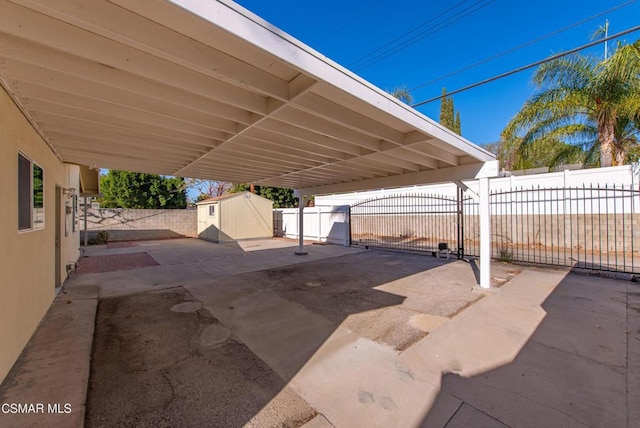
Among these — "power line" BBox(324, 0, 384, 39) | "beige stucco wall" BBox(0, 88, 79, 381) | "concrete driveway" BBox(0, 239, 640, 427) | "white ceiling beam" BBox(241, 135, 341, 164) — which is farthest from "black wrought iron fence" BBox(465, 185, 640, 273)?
"beige stucco wall" BBox(0, 88, 79, 381)

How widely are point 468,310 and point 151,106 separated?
5257 mm

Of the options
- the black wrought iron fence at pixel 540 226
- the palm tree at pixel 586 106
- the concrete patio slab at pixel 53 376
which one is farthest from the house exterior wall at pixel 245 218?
the palm tree at pixel 586 106

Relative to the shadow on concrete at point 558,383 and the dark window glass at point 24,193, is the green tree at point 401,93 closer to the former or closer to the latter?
the shadow on concrete at point 558,383

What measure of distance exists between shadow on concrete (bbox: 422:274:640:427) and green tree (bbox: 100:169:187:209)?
21717 mm

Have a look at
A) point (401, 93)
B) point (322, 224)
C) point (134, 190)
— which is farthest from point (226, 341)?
point (134, 190)

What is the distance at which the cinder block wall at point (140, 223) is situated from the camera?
14945 millimetres

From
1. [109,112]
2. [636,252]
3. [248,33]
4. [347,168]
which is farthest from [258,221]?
[636,252]

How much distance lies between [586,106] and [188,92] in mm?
12174

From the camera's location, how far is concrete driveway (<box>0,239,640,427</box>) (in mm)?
2133

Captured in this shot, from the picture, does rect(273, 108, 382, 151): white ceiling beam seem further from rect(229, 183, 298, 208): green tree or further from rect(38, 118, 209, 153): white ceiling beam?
rect(229, 183, 298, 208): green tree

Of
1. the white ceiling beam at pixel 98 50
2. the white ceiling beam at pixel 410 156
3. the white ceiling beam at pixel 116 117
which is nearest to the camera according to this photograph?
the white ceiling beam at pixel 98 50

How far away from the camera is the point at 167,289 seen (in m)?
5.53

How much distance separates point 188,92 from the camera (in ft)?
10.2

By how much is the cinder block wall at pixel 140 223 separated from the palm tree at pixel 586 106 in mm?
17844
